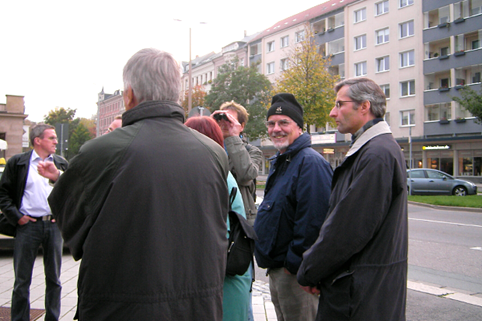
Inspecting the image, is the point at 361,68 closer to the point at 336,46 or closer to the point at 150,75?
the point at 336,46

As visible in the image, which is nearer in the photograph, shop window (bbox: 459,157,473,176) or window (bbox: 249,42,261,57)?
shop window (bbox: 459,157,473,176)

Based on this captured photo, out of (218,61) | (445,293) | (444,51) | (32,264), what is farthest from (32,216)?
(218,61)

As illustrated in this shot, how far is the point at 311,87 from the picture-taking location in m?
25.2

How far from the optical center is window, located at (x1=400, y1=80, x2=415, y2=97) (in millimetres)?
39025

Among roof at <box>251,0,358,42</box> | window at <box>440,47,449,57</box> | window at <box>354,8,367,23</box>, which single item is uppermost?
roof at <box>251,0,358,42</box>

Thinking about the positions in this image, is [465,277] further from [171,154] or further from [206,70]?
[206,70]

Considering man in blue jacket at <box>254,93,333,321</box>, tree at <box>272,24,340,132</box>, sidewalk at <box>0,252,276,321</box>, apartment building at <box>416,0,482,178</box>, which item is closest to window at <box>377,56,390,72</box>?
apartment building at <box>416,0,482,178</box>

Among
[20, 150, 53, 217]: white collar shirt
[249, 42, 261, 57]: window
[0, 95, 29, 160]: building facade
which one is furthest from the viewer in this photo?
[249, 42, 261, 57]: window

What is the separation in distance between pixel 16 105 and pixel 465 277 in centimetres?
3160

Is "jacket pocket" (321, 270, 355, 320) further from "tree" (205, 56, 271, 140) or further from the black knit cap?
"tree" (205, 56, 271, 140)

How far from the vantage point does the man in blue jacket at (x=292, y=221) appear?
2.84 m

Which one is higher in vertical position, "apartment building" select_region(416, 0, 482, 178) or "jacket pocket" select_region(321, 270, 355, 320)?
"apartment building" select_region(416, 0, 482, 178)

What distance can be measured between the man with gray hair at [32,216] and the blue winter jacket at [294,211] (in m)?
2.29

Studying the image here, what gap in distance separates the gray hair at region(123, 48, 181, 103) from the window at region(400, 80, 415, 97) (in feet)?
134
